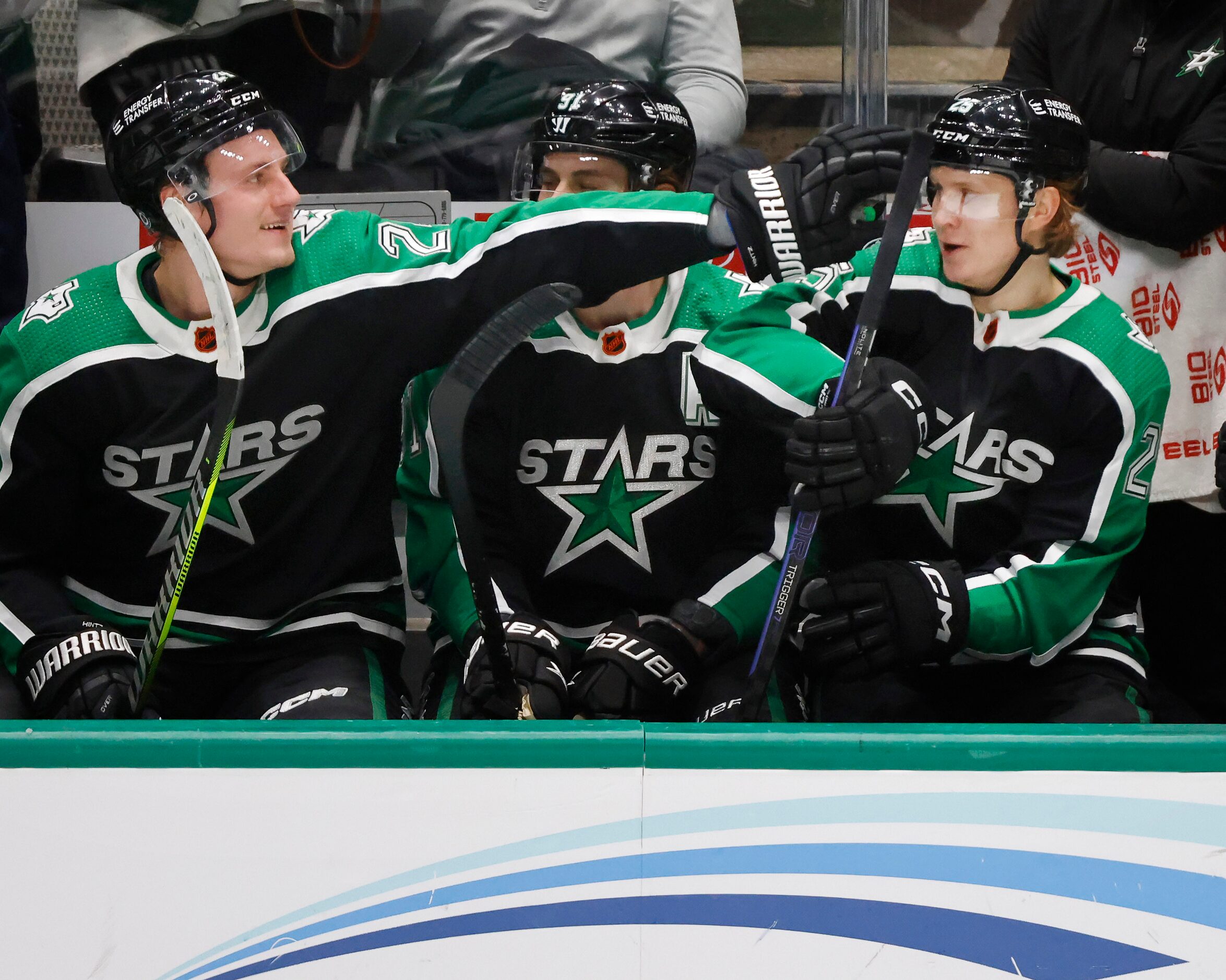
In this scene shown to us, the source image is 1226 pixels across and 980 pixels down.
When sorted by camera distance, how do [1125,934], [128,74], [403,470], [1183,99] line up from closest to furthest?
1. [1125,934]
2. [403,470]
3. [1183,99]
4. [128,74]

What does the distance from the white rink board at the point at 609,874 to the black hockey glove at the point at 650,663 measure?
529 millimetres

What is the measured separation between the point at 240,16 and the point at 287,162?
111cm

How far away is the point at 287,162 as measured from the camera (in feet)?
5.80

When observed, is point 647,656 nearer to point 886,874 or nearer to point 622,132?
point 886,874

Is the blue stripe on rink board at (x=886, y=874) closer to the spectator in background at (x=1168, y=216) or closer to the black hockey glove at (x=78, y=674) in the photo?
the black hockey glove at (x=78, y=674)

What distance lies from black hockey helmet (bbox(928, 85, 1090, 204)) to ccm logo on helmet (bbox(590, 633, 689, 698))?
763 mm

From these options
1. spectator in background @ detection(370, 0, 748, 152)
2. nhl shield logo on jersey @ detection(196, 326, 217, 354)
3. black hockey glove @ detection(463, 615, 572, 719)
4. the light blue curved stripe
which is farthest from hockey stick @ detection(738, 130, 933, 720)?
spectator in background @ detection(370, 0, 748, 152)

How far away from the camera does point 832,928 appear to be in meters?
1.15

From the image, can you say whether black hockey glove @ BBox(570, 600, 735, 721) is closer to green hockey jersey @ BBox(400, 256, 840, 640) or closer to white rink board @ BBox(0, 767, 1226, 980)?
green hockey jersey @ BBox(400, 256, 840, 640)

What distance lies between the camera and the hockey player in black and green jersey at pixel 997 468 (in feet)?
5.65

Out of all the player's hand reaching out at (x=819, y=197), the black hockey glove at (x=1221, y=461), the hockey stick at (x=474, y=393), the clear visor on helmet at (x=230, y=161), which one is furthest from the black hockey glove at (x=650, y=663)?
the black hockey glove at (x=1221, y=461)

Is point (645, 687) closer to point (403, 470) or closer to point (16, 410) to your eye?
point (403, 470)

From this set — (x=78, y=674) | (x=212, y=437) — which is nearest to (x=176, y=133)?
(x=212, y=437)

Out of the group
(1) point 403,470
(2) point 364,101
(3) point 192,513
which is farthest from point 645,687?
(2) point 364,101
